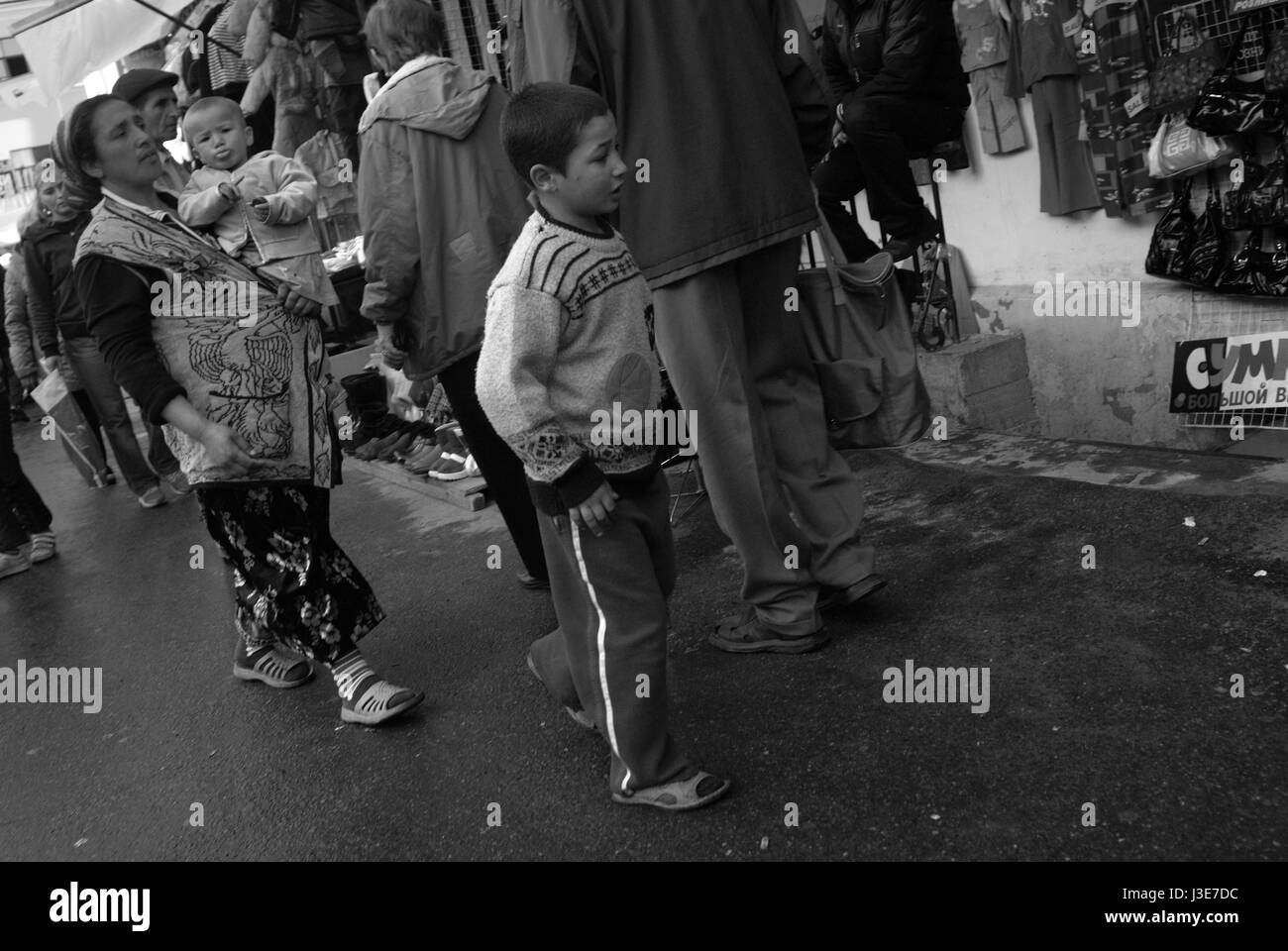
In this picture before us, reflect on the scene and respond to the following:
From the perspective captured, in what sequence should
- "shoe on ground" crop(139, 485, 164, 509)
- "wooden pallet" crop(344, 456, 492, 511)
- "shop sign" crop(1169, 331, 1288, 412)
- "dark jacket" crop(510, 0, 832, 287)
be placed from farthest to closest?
"shoe on ground" crop(139, 485, 164, 509)
"wooden pallet" crop(344, 456, 492, 511)
"shop sign" crop(1169, 331, 1288, 412)
"dark jacket" crop(510, 0, 832, 287)

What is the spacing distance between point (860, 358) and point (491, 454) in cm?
145

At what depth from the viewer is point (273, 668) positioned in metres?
4.79

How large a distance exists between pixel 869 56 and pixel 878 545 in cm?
282

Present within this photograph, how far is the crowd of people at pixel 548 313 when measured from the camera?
3.08 meters

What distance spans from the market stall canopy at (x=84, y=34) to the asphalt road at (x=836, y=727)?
7066mm

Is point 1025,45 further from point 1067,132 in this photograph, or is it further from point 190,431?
point 190,431

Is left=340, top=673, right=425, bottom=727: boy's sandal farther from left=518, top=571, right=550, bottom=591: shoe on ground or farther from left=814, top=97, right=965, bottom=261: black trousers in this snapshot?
left=814, top=97, right=965, bottom=261: black trousers

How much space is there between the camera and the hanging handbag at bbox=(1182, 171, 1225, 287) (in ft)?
19.9

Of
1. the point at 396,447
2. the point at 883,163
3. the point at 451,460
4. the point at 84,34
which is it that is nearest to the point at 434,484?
the point at 451,460

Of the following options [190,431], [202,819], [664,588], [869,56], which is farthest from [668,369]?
[869,56]

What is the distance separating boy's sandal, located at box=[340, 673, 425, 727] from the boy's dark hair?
1.91 meters

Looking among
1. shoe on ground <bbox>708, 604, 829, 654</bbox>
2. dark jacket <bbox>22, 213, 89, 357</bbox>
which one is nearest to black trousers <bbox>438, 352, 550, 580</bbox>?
shoe on ground <bbox>708, 604, 829, 654</bbox>

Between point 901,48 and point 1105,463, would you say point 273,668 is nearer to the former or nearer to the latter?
point 1105,463

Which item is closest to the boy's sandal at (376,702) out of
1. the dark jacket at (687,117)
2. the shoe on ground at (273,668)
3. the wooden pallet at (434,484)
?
the shoe on ground at (273,668)
